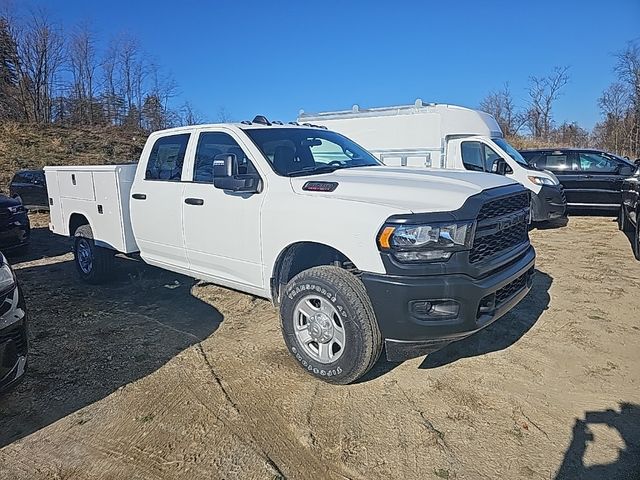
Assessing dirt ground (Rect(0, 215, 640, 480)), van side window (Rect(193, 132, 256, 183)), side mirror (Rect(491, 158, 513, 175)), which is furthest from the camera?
side mirror (Rect(491, 158, 513, 175))

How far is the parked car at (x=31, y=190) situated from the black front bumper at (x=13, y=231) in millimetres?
6858

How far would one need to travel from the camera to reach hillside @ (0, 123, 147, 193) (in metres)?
21.7

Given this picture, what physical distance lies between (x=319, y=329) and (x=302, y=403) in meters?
0.55

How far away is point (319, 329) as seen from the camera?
349 cm

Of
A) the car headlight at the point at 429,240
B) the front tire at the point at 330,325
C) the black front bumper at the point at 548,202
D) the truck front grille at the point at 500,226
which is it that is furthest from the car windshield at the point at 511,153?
the front tire at the point at 330,325

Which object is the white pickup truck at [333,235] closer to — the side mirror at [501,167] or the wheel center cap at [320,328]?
the wheel center cap at [320,328]

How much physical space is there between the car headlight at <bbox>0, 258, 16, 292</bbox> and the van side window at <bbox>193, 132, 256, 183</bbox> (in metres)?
1.83

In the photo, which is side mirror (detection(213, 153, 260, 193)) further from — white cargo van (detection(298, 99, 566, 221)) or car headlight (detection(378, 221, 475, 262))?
white cargo van (detection(298, 99, 566, 221))

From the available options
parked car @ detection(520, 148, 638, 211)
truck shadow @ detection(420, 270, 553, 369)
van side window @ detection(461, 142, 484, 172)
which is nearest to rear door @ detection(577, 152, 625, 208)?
parked car @ detection(520, 148, 638, 211)

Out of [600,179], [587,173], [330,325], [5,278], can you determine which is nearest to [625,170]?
[600,179]

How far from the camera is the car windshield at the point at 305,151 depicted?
413cm

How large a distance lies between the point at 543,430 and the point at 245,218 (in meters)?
2.74

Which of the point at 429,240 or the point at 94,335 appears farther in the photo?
the point at 94,335

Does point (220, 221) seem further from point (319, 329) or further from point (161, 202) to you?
point (319, 329)
